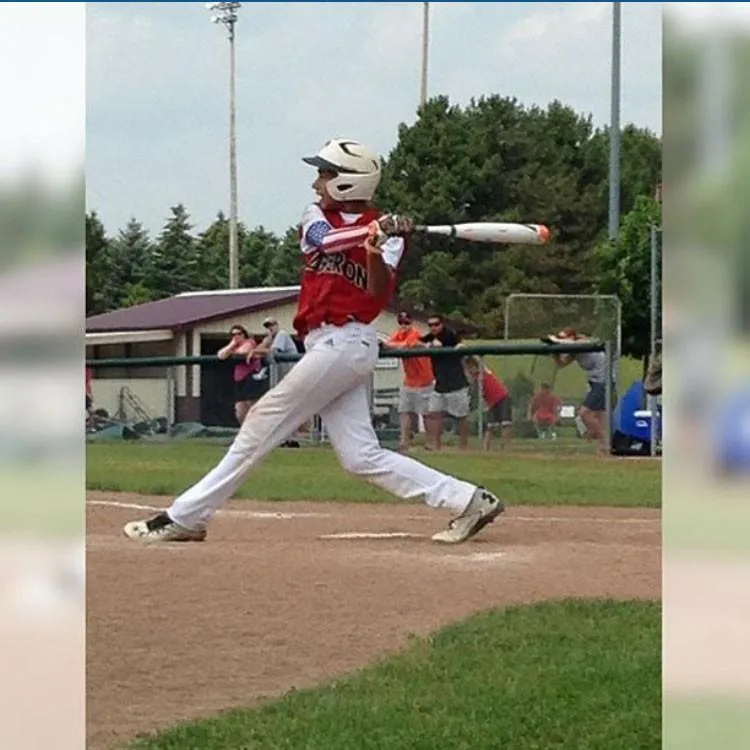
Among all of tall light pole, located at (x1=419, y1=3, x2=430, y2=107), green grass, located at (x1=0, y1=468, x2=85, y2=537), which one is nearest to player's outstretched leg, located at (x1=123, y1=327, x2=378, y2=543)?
tall light pole, located at (x1=419, y1=3, x2=430, y2=107)

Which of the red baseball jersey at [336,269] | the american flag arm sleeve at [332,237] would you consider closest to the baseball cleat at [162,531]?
the red baseball jersey at [336,269]

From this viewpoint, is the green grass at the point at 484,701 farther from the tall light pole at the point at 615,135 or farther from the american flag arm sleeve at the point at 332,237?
the tall light pole at the point at 615,135

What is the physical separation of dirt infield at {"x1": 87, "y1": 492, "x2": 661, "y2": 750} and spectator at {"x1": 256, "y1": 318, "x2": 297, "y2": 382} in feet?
1.93

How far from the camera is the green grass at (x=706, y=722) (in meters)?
2.12

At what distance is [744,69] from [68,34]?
3.07 ft

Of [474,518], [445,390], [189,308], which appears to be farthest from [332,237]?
[445,390]

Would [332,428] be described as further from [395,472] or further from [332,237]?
[332,237]

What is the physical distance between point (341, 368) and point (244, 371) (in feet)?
2.23

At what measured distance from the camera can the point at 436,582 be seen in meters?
4.13

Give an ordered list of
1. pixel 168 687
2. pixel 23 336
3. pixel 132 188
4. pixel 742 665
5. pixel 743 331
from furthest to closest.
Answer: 1. pixel 132 188
2. pixel 168 687
3. pixel 23 336
4. pixel 742 665
5. pixel 743 331

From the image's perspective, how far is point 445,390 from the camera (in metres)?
5.43

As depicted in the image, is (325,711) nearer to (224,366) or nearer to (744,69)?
(744,69)

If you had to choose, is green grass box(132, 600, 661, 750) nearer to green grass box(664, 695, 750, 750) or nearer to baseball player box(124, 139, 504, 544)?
green grass box(664, 695, 750, 750)

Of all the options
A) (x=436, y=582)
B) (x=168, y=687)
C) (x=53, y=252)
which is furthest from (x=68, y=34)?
(x=436, y=582)
